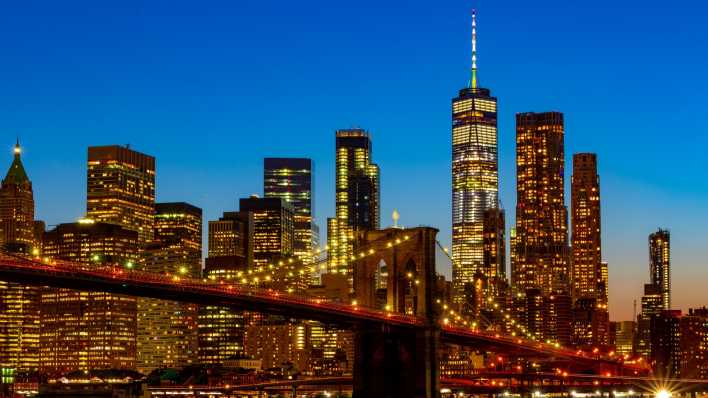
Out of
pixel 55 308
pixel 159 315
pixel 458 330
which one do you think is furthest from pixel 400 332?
pixel 159 315

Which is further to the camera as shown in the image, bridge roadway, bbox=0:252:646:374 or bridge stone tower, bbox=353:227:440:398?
bridge stone tower, bbox=353:227:440:398

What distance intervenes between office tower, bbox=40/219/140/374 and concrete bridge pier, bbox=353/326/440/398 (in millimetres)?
93144

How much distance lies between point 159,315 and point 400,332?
116 m

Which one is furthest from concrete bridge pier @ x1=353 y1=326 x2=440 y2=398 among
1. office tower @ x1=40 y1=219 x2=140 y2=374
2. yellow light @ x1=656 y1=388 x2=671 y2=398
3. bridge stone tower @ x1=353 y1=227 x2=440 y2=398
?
office tower @ x1=40 y1=219 x2=140 y2=374

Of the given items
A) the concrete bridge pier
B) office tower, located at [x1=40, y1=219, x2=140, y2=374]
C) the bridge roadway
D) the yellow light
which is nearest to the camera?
the bridge roadway

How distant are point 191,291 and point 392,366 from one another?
14986 millimetres

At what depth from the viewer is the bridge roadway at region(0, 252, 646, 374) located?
199 ft

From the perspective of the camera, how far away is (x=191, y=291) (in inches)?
2616

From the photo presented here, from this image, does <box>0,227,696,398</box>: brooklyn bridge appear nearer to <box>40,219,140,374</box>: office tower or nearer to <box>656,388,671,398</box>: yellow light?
<box>656,388,671,398</box>: yellow light

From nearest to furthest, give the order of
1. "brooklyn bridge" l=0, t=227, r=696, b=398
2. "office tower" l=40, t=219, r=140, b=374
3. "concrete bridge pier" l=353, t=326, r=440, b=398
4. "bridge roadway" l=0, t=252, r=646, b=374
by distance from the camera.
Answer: "bridge roadway" l=0, t=252, r=646, b=374, "brooklyn bridge" l=0, t=227, r=696, b=398, "concrete bridge pier" l=353, t=326, r=440, b=398, "office tower" l=40, t=219, r=140, b=374

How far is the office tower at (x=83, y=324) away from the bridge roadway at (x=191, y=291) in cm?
9046

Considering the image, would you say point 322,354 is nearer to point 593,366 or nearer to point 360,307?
point 593,366

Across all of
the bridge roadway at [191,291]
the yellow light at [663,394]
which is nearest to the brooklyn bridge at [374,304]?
the bridge roadway at [191,291]

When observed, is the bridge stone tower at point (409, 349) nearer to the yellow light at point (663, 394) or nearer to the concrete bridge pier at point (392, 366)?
the concrete bridge pier at point (392, 366)
